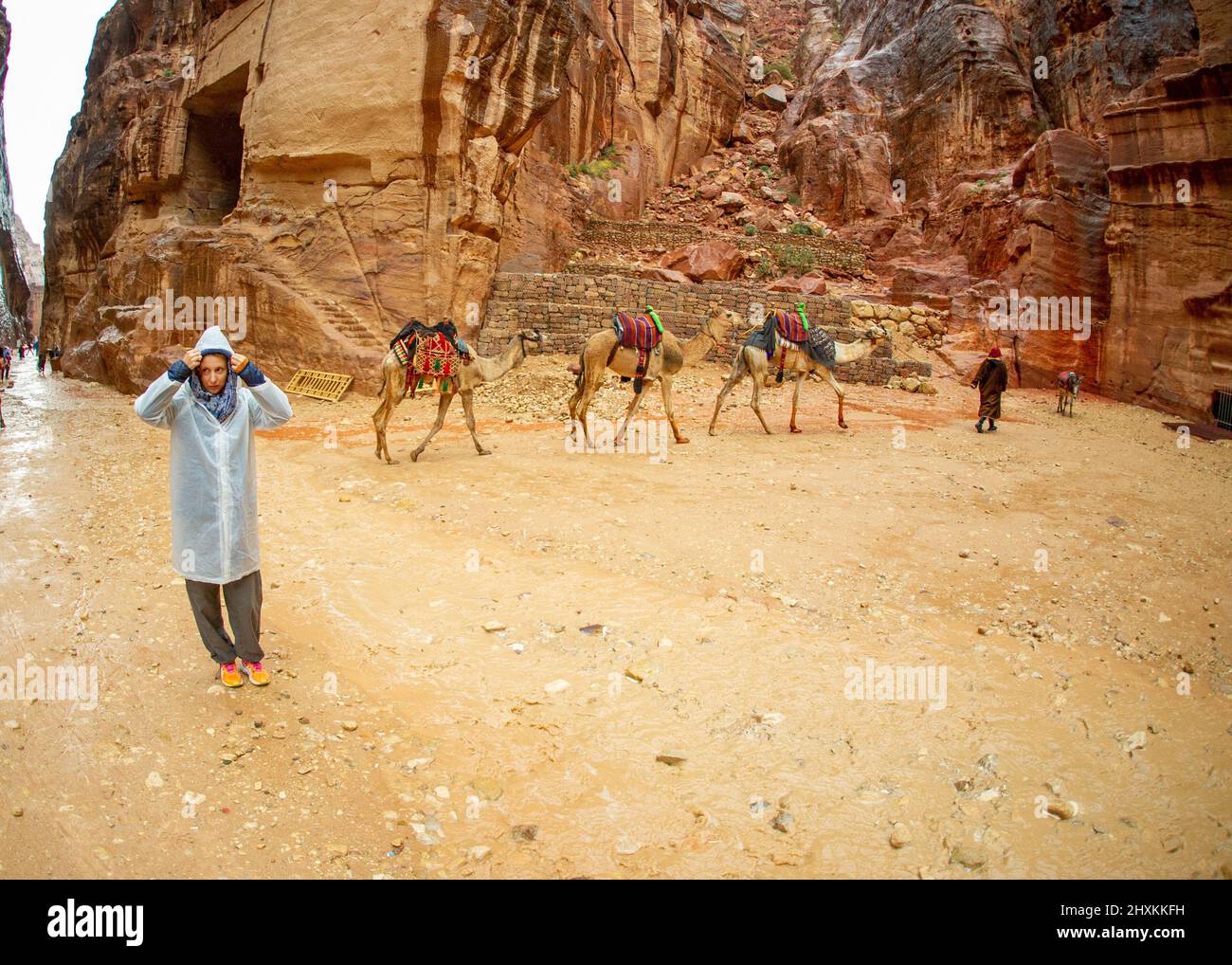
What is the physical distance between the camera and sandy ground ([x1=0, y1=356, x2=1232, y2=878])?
3078 millimetres

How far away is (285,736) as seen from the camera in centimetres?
360

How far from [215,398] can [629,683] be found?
2616 millimetres

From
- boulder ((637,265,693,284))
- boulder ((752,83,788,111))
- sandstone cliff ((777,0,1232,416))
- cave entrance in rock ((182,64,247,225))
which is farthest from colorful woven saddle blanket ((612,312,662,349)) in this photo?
boulder ((752,83,788,111))

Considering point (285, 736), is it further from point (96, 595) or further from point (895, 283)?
point (895, 283)

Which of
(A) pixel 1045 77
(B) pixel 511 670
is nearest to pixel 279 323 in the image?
(B) pixel 511 670

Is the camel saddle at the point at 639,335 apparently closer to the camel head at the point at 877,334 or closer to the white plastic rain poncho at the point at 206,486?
the white plastic rain poncho at the point at 206,486

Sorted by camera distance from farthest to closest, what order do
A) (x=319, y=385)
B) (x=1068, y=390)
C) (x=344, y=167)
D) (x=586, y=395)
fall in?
1. (x=1068, y=390)
2. (x=344, y=167)
3. (x=319, y=385)
4. (x=586, y=395)

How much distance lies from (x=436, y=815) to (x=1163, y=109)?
60.2 ft

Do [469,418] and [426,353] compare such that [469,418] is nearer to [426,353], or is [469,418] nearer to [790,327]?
A: [426,353]

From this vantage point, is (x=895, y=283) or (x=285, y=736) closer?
(x=285, y=736)

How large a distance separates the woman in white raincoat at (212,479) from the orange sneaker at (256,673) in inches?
3.5

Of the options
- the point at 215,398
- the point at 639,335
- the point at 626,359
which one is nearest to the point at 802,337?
the point at 639,335

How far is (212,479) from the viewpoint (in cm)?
374

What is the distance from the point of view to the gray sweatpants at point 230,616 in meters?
3.79
